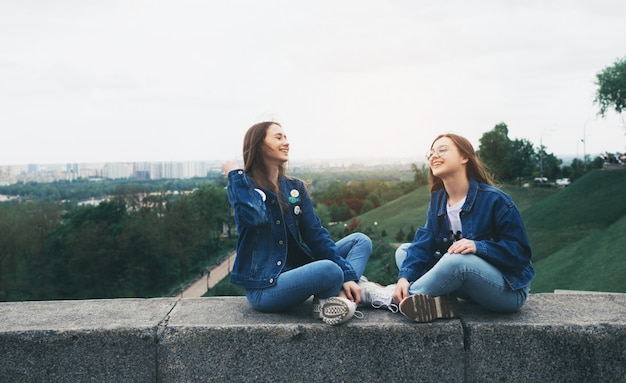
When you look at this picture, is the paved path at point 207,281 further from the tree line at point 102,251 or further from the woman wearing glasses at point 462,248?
the woman wearing glasses at point 462,248

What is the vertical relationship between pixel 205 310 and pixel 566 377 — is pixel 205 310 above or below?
above

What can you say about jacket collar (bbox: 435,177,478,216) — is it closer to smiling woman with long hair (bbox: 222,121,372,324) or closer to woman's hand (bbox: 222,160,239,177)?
smiling woman with long hair (bbox: 222,121,372,324)

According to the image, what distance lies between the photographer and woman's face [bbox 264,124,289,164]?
383 centimetres

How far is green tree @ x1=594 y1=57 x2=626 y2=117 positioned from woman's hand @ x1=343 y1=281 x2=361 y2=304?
46.4 m

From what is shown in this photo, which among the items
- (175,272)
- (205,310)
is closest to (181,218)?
(175,272)

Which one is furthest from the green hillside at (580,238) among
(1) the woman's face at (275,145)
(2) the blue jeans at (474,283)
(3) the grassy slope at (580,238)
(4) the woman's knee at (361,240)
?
(1) the woman's face at (275,145)

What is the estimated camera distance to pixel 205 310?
3523 millimetres

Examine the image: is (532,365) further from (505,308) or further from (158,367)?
(158,367)

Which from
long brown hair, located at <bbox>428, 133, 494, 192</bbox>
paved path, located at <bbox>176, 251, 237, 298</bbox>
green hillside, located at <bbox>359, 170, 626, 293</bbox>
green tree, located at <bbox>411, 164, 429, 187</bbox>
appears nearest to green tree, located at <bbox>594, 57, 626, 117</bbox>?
green hillside, located at <bbox>359, 170, 626, 293</bbox>

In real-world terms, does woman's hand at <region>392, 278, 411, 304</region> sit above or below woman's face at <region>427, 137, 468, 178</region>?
below

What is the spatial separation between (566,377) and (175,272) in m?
48.8

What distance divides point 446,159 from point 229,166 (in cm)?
150

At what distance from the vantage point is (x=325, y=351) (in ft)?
10.3

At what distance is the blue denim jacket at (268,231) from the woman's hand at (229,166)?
0.25 ft
